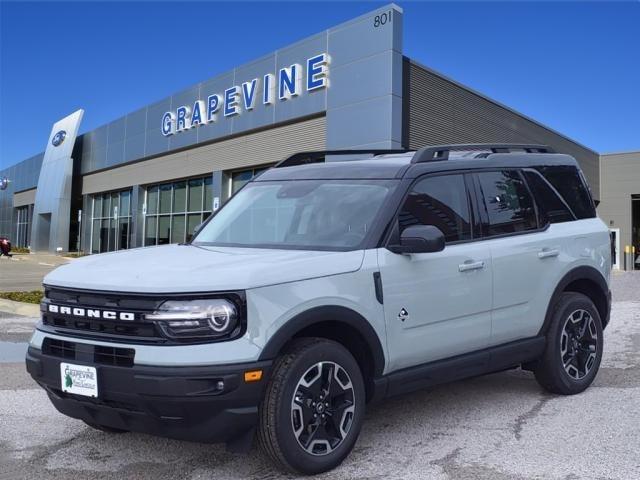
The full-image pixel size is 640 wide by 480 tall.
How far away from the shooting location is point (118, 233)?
112 ft

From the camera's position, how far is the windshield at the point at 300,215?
4.14 metres

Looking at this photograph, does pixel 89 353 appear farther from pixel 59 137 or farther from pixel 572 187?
pixel 59 137

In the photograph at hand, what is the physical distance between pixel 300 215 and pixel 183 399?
172 cm

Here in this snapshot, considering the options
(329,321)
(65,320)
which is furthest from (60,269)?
(329,321)

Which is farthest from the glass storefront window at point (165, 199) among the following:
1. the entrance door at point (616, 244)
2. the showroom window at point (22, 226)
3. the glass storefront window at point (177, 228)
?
the showroom window at point (22, 226)

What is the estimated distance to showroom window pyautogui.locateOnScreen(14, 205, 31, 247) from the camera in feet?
173

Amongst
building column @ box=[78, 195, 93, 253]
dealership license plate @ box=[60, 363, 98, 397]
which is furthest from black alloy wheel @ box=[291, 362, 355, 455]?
building column @ box=[78, 195, 93, 253]

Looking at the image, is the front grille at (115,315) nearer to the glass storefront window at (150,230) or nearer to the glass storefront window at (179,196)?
the glass storefront window at (179,196)

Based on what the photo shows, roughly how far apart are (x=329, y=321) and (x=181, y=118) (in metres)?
24.1

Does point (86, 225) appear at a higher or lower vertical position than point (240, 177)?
lower

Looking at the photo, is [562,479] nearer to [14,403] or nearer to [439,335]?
[439,335]

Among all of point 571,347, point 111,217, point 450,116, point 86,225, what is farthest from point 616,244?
point 571,347

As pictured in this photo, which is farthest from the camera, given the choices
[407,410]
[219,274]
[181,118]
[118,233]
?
[118,233]

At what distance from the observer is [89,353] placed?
3.38 meters
